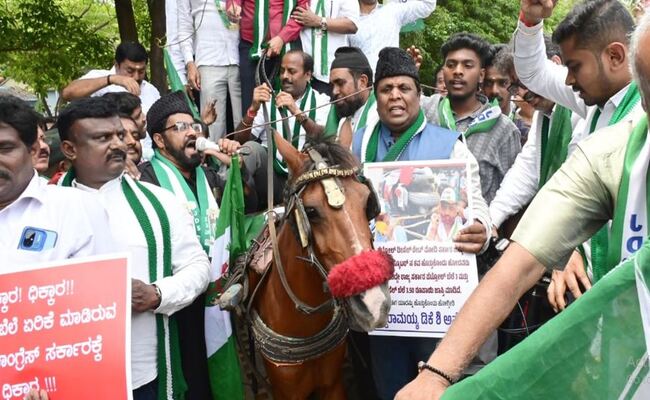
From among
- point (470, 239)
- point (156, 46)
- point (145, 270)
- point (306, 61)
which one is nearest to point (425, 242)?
point (470, 239)

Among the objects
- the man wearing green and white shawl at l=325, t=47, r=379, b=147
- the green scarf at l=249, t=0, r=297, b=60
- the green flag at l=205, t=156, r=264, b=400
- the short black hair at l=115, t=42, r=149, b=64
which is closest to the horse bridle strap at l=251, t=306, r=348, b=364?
the green flag at l=205, t=156, r=264, b=400

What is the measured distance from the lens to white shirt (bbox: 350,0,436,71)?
8219mm

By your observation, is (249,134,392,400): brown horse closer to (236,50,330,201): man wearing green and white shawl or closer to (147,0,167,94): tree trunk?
(236,50,330,201): man wearing green and white shawl

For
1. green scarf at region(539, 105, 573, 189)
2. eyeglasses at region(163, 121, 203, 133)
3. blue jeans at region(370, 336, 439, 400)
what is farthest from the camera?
eyeglasses at region(163, 121, 203, 133)

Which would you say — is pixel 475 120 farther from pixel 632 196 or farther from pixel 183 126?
pixel 632 196

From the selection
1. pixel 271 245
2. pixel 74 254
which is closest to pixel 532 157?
pixel 271 245

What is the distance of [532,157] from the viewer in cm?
492

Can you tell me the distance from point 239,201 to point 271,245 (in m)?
0.42

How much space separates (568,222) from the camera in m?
2.19

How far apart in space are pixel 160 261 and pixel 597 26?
2.65 m

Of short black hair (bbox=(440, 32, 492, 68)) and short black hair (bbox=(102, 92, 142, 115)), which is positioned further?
short black hair (bbox=(440, 32, 492, 68))

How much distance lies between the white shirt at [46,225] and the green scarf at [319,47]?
4.42 m

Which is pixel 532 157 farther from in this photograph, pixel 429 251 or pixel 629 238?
pixel 629 238

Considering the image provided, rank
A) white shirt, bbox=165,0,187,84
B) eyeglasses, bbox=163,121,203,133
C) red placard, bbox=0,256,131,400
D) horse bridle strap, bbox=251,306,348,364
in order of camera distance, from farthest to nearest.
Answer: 1. white shirt, bbox=165,0,187,84
2. eyeglasses, bbox=163,121,203,133
3. horse bridle strap, bbox=251,306,348,364
4. red placard, bbox=0,256,131,400
